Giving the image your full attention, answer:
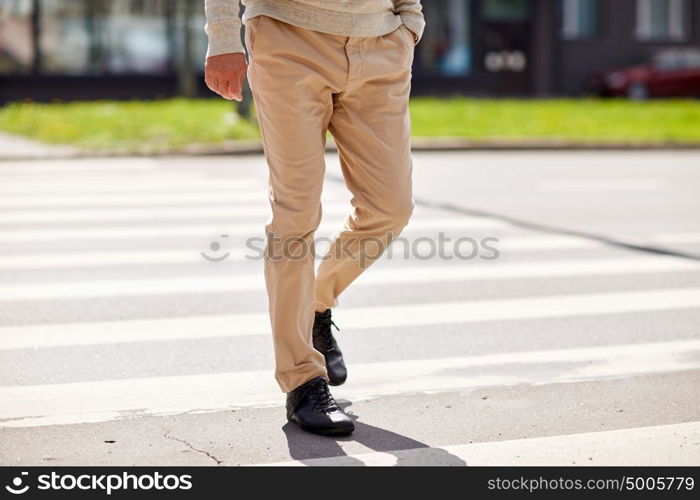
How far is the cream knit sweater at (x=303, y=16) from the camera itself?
3842 millimetres

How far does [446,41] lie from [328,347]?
1058 inches

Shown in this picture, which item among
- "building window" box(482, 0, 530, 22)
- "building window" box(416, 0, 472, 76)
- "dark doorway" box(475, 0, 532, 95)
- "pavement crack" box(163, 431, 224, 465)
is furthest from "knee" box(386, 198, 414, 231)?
"building window" box(482, 0, 530, 22)

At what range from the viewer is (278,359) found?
3.96 metres

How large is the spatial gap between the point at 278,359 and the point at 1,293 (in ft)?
9.38

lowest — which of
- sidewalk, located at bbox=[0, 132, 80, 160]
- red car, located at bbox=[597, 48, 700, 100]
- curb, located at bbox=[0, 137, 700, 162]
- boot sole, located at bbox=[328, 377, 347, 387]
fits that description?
red car, located at bbox=[597, 48, 700, 100]

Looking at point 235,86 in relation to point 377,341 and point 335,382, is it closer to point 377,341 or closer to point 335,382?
point 335,382

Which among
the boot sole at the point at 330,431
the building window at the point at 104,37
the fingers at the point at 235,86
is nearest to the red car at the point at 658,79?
the building window at the point at 104,37

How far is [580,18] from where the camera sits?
34.5m

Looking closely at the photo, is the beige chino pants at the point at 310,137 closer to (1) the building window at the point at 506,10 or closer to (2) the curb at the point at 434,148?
(2) the curb at the point at 434,148

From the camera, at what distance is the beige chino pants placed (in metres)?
3.83

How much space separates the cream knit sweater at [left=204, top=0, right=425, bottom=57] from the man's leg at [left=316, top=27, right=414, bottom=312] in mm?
52

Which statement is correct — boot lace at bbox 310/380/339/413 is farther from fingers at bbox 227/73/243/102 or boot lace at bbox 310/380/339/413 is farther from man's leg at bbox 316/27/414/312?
fingers at bbox 227/73/243/102

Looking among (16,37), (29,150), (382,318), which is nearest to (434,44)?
(16,37)
